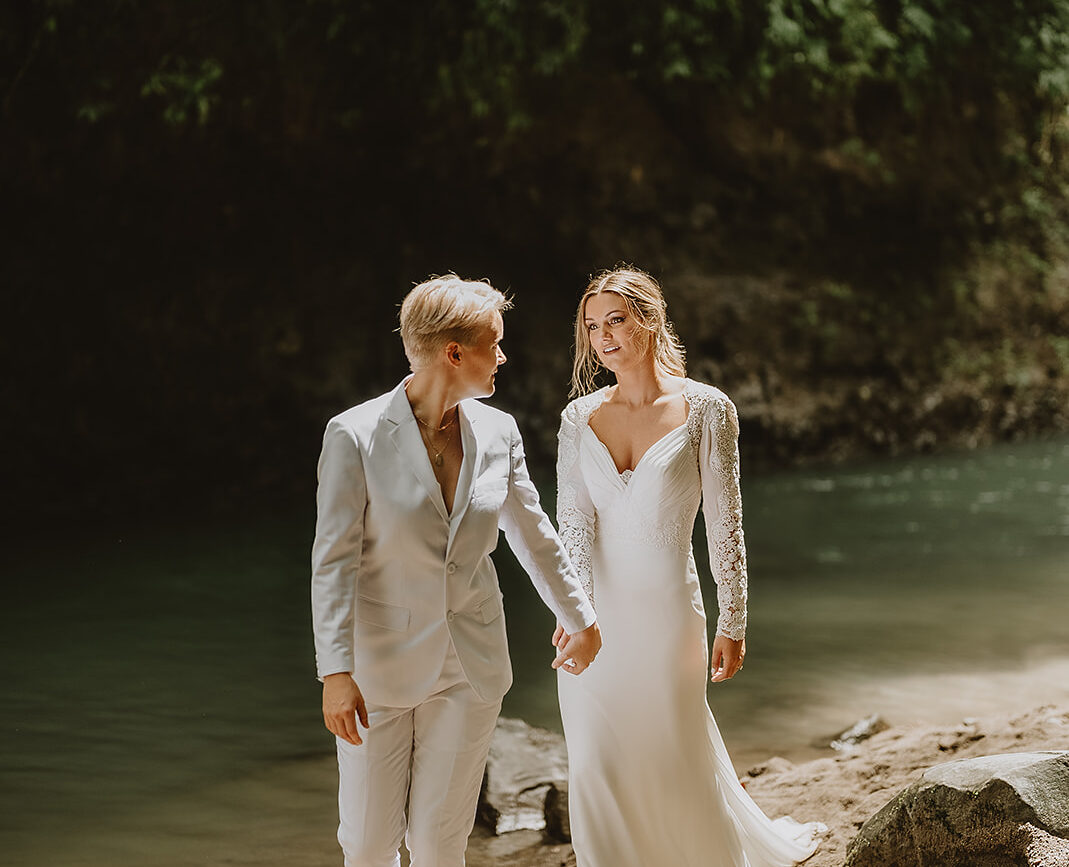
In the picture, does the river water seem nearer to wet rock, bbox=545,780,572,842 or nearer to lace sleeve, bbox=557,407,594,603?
wet rock, bbox=545,780,572,842

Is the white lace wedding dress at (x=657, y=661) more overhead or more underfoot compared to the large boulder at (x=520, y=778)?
more overhead

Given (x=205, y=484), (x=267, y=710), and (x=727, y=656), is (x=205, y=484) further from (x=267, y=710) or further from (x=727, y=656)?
(x=727, y=656)

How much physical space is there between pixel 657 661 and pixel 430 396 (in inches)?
A: 49.2

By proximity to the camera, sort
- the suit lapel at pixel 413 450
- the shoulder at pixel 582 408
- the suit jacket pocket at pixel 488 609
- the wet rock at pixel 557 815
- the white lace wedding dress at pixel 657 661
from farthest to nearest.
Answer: the wet rock at pixel 557 815
the shoulder at pixel 582 408
the white lace wedding dress at pixel 657 661
the suit jacket pocket at pixel 488 609
the suit lapel at pixel 413 450

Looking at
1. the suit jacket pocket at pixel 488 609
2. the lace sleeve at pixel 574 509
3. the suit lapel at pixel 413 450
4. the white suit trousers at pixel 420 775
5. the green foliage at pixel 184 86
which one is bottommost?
the white suit trousers at pixel 420 775

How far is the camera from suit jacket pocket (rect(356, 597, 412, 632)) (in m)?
2.75

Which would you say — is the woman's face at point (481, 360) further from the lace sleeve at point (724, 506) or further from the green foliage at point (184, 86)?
the green foliage at point (184, 86)

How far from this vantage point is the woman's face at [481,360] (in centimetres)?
276

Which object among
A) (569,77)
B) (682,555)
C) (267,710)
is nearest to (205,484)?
(569,77)

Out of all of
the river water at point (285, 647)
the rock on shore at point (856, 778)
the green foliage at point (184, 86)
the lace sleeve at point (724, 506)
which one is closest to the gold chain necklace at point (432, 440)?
the lace sleeve at point (724, 506)

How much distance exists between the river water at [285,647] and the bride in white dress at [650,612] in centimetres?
196

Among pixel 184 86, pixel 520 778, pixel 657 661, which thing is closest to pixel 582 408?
pixel 657 661

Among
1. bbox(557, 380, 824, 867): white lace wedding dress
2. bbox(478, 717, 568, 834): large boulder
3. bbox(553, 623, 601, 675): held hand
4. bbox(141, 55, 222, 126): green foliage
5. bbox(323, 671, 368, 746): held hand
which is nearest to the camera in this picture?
bbox(323, 671, 368, 746): held hand

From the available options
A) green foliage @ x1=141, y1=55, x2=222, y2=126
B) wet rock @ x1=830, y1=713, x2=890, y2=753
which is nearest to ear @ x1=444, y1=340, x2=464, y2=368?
wet rock @ x1=830, y1=713, x2=890, y2=753
